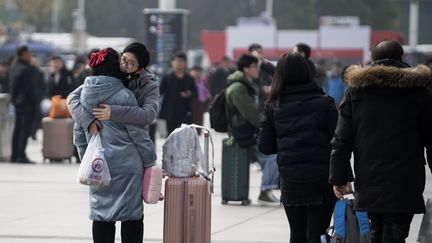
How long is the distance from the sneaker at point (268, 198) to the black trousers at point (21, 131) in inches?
245

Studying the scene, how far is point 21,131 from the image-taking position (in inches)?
773

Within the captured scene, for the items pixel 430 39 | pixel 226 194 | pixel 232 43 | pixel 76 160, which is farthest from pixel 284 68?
pixel 430 39

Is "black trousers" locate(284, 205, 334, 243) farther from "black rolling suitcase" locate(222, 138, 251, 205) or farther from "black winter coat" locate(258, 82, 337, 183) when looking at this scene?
"black rolling suitcase" locate(222, 138, 251, 205)

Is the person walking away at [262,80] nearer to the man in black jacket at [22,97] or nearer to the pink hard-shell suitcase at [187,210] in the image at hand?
the man in black jacket at [22,97]

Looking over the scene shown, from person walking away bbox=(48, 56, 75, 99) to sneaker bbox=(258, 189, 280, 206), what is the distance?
659 centimetres

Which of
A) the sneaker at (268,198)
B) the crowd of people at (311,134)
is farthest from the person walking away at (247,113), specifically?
the crowd of people at (311,134)

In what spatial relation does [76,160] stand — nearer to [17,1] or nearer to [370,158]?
[370,158]

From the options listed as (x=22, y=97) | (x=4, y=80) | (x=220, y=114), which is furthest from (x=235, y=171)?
(x=4, y=80)

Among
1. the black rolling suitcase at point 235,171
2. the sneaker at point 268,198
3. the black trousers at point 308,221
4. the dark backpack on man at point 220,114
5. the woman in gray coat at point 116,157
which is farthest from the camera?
the sneaker at point 268,198

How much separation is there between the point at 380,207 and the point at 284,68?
Result: 62.1 inches

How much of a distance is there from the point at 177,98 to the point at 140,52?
12532mm

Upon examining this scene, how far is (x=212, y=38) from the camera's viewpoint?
57.9 meters

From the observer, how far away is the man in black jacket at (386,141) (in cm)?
740

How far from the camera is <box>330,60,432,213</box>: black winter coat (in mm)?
7398
